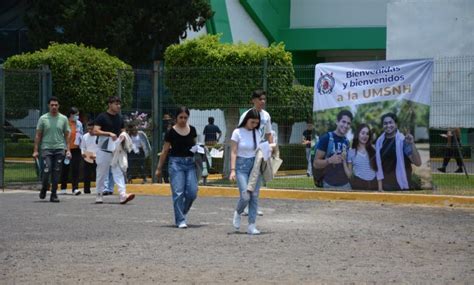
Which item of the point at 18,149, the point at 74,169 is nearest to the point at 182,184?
the point at 74,169

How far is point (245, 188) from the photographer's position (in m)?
12.4

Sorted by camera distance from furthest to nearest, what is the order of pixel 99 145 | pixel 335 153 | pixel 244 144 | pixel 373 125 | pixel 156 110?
pixel 156 110
pixel 335 153
pixel 373 125
pixel 99 145
pixel 244 144

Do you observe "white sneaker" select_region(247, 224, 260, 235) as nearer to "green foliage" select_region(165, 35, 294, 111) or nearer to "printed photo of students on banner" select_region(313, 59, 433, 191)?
"printed photo of students on banner" select_region(313, 59, 433, 191)

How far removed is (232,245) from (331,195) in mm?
7088

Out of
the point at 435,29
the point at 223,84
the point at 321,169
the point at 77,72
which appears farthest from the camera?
the point at 435,29

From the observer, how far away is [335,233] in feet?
40.8

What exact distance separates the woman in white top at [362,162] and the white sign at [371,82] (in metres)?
0.64

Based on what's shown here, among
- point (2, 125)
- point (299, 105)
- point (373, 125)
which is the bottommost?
point (2, 125)

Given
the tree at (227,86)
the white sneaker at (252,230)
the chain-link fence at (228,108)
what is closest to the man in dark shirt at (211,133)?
the chain-link fence at (228,108)

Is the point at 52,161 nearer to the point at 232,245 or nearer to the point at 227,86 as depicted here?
the point at 227,86

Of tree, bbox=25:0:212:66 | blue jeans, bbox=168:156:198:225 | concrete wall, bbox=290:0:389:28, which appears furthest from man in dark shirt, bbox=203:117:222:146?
concrete wall, bbox=290:0:389:28

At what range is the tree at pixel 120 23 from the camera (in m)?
30.2

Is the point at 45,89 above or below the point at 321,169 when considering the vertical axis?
above

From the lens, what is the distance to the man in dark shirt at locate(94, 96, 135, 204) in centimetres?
1673
